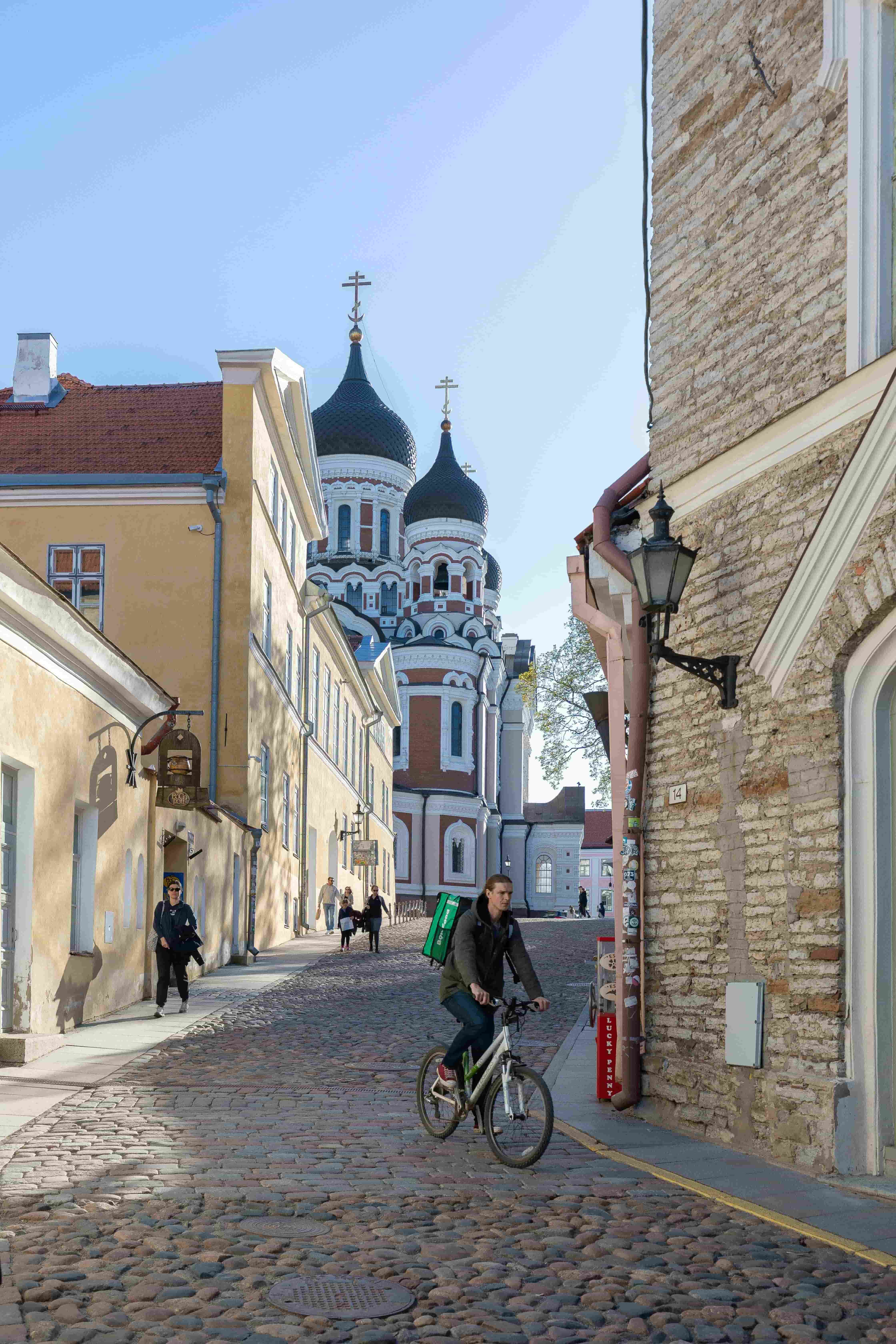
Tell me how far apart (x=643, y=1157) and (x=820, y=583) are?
332 centimetres

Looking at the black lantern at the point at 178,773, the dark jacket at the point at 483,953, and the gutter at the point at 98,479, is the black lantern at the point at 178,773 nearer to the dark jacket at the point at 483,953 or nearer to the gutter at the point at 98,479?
the gutter at the point at 98,479

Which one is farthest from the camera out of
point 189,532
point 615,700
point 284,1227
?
point 189,532

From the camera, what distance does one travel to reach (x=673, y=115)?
10461mm

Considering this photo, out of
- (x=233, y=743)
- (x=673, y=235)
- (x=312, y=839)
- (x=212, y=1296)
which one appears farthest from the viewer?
(x=312, y=839)

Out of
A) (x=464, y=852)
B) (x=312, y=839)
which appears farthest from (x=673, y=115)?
(x=464, y=852)

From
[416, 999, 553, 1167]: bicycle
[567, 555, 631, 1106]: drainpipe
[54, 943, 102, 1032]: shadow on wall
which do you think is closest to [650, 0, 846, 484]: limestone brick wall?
[567, 555, 631, 1106]: drainpipe

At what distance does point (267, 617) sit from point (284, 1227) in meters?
22.0

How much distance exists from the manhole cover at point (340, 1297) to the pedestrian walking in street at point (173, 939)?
394 inches

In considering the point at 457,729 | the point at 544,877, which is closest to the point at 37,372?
the point at 457,729

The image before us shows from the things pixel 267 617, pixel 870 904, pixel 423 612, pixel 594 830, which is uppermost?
pixel 423 612

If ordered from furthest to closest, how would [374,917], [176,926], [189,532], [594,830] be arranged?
[594,830], [374,917], [189,532], [176,926]

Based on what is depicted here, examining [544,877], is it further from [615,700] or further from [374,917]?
[615,700]

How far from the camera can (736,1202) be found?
23.1 feet

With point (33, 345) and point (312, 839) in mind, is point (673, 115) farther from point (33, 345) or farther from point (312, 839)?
point (312, 839)
